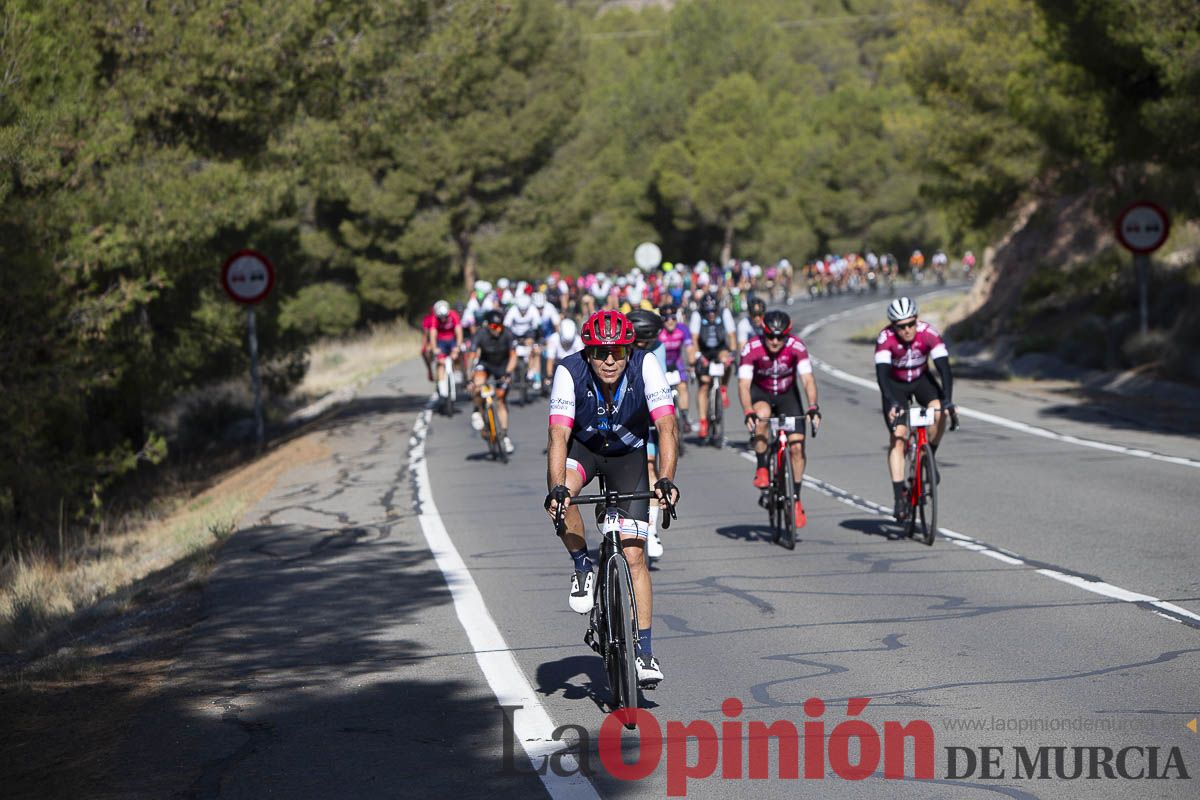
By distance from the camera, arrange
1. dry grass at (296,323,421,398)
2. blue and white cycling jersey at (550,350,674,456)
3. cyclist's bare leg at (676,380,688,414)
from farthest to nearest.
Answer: dry grass at (296,323,421,398) < cyclist's bare leg at (676,380,688,414) < blue and white cycling jersey at (550,350,674,456)

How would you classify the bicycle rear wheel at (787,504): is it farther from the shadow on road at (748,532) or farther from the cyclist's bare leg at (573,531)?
the cyclist's bare leg at (573,531)

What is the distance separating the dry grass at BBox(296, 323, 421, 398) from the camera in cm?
3828

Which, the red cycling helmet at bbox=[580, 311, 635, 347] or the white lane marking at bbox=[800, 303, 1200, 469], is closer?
the red cycling helmet at bbox=[580, 311, 635, 347]

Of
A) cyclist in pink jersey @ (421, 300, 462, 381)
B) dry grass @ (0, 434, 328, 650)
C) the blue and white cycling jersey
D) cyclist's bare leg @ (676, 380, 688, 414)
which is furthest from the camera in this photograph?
cyclist in pink jersey @ (421, 300, 462, 381)

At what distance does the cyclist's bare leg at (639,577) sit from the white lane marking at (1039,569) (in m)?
3.50

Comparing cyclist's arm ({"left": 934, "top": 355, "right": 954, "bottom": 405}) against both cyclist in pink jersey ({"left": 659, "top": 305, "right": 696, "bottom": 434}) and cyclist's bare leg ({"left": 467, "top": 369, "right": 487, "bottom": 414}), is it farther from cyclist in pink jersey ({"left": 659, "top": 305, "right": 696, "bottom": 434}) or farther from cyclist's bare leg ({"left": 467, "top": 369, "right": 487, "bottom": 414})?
cyclist's bare leg ({"left": 467, "top": 369, "right": 487, "bottom": 414})

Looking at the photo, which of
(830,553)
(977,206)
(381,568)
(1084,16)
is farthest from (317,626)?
(977,206)

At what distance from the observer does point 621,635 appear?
6836 millimetres

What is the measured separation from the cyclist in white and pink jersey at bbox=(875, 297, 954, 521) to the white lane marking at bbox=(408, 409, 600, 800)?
3753 millimetres

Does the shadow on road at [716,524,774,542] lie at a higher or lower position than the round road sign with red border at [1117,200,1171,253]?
lower

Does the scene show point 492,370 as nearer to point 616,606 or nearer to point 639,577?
point 639,577

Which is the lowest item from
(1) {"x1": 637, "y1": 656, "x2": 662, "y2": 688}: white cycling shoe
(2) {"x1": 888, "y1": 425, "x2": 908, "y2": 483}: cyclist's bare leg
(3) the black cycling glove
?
(1) {"x1": 637, "y1": 656, "x2": 662, "y2": 688}: white cycling shoe

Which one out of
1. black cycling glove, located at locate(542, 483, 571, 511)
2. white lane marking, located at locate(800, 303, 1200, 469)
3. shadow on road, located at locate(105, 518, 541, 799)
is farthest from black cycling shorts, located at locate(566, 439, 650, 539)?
white lane marking, located at locate(800, 303, 1200, 469)

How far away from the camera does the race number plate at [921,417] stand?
12.3 meters
